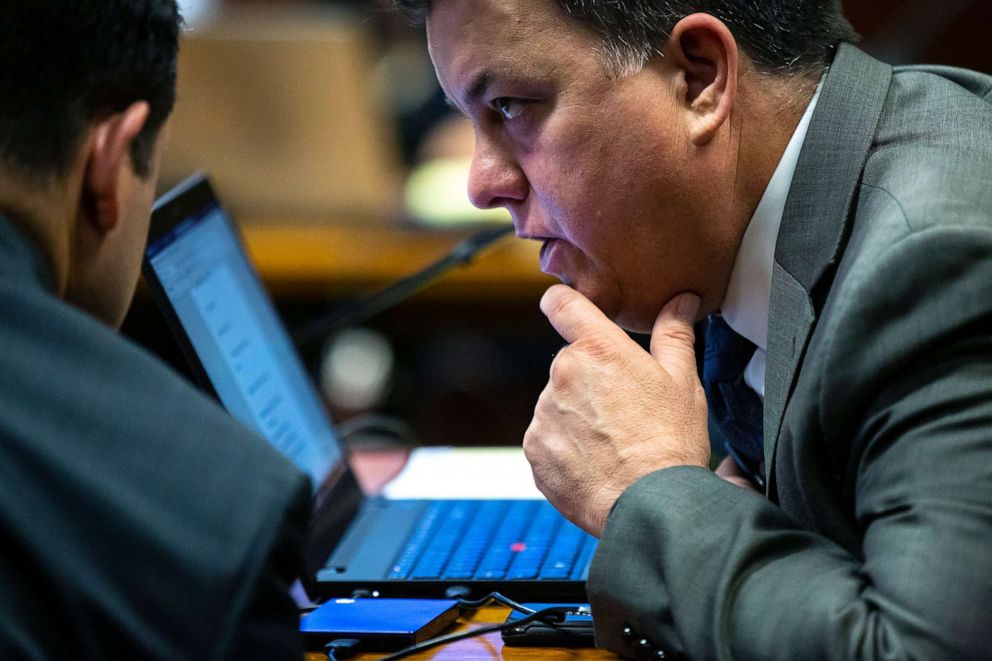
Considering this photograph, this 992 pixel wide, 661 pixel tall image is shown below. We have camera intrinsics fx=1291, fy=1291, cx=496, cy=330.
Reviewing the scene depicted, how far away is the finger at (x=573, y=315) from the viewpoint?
1191mm

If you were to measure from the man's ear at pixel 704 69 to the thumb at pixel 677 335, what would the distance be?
16 cm

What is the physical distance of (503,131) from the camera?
1243mm

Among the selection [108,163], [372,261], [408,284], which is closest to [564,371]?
[108,163]

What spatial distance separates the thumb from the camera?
118cm

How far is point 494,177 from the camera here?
4.09ft

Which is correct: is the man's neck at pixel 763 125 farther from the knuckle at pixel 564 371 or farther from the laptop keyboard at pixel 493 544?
the laptop keyboard at pixel 493 544

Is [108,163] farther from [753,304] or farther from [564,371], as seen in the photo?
[753,304]

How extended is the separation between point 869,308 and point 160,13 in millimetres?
557

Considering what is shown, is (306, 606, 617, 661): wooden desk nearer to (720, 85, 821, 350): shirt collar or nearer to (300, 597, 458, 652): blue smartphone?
(300, 597, 458, 652): blue smartphone

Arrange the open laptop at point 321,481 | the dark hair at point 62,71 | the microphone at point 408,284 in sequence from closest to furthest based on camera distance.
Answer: the dark hair at point 62,71 → the open laptop at point 321,481 → the microphone at point 408,284

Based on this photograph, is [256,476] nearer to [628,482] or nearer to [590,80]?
[628,482]

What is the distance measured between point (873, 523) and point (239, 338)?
765 mm

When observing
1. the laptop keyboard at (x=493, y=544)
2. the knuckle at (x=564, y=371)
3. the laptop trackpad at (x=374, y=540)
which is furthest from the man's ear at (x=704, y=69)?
the laptop trackpad at (x=374, y=540)

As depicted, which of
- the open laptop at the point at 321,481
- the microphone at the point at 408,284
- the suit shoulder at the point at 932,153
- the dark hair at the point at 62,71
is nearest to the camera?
the dark hair at the point at 62,71
